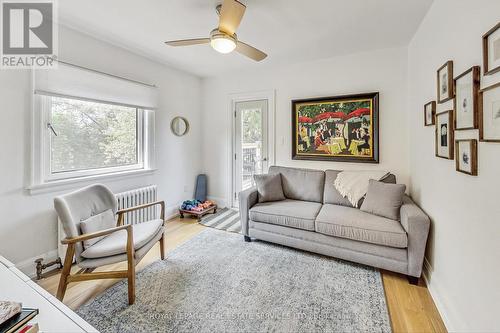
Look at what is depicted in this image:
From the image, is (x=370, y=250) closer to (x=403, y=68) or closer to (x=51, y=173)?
(x=403, y=68)

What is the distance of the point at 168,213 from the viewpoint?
12.5ft

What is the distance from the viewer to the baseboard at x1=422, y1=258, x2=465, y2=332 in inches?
59.0

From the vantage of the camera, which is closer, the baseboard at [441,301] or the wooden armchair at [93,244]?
the baseboard at [441,301]

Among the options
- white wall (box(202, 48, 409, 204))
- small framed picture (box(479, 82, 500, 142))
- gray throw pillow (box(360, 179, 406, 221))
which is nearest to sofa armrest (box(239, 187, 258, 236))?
white wall (box(202, 48, 409, 204))

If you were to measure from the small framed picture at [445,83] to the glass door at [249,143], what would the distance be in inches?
95.2

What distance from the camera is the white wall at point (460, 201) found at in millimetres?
1146

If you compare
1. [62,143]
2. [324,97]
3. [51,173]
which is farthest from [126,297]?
[324,97]

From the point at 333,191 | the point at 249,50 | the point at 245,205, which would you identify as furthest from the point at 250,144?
the point at 249,50

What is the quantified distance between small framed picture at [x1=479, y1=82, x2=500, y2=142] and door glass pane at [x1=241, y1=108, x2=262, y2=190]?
9.74 ft

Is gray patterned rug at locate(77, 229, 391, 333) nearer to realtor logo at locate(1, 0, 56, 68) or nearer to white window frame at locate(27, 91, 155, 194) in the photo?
white window frame at locate(27, 91, 155, 194)

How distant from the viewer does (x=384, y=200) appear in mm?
2400

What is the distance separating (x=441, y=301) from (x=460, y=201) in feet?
2.74

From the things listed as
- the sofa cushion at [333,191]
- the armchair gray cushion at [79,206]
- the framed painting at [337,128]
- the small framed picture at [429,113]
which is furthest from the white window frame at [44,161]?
the small framed picture at [429,113]

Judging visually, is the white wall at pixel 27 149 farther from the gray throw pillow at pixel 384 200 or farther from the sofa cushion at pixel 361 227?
the gray throw pillow at pixel 384 200
